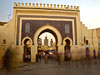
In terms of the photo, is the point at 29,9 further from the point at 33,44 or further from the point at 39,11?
the point at 33,44

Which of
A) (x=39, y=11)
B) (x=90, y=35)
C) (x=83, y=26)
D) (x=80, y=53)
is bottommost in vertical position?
(x=80, y=53)

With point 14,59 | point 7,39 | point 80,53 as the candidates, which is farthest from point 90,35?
point 14,59

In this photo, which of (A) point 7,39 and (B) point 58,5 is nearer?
(A) point 7,39

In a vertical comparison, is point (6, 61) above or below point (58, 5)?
below

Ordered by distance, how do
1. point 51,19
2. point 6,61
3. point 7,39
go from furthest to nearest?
point 51,19, point 7,39, point 6,61

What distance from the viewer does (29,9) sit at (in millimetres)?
22750

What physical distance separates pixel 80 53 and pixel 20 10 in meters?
12.5

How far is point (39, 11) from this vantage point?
907 inches

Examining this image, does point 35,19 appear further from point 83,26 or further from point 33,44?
point 83,26

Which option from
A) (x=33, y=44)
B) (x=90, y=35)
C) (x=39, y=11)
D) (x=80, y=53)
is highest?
(x=39, y=11)

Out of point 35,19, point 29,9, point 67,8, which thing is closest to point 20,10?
point 29,9

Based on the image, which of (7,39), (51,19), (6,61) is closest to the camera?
(6,61)

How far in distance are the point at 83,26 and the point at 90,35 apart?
2.06 meters

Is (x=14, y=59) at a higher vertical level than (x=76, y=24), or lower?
lower
